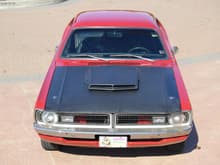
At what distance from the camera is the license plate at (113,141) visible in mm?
5105

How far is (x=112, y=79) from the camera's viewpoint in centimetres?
563

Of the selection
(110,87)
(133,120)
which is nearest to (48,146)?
(110,87)

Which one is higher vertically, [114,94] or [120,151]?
[114,94]

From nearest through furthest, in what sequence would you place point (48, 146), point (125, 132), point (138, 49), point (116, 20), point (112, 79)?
point (125, 132) < point (112, 79) < point (48, 146) < point (138, 49) < point (116, 20)

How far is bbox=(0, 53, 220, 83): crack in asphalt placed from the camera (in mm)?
8906

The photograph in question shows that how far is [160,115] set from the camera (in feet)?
16.6

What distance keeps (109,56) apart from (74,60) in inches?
20.1

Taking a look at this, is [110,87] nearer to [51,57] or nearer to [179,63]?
[179,63]

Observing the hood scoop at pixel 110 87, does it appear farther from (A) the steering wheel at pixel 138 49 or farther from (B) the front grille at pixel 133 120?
(A) the steering wheel at pixel 138 49

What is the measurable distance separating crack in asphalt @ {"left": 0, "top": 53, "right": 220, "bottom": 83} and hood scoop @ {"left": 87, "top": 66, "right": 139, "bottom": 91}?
338 cm

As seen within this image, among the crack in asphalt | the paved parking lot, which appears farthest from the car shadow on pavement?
the crack in asphalt

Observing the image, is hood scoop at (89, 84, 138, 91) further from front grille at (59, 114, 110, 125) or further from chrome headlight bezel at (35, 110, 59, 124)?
chrome headlight bezel at (35, 110, 59, 124)

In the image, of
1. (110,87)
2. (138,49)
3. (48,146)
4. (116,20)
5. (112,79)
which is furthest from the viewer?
(116,20)

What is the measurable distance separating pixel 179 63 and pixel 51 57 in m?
3.14
